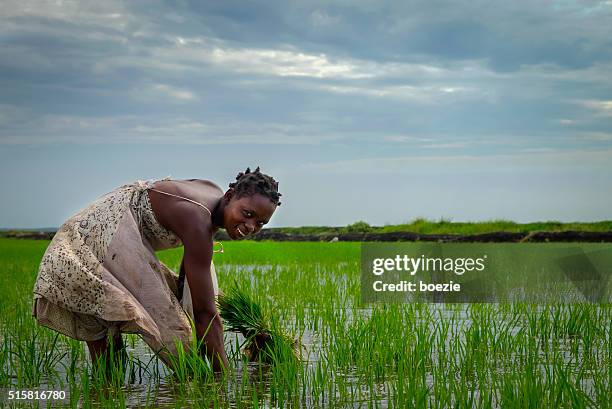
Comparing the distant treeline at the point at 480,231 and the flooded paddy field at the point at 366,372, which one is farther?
the distant treeline at the point at 480,231

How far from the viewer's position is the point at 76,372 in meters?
4.15

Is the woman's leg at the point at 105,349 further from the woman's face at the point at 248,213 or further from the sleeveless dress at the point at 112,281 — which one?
the woman's face at the point at 248,213

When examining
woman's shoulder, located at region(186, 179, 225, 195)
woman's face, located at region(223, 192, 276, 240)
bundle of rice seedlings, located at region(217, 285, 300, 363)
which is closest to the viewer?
woman's face, located at region(223, 192, 276, 240)

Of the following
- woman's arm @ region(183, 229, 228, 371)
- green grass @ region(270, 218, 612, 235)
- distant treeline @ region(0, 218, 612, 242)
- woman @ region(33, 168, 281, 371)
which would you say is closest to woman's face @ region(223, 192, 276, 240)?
woman @ region(33, 168, 281, 371)

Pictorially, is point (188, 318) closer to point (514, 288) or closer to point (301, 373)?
point (301, 373)

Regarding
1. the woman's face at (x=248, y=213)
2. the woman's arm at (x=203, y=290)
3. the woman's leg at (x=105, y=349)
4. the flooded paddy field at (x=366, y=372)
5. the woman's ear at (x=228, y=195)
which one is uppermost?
the woman's ear at (x=228, y=195)

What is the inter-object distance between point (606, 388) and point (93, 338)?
8.10 feet

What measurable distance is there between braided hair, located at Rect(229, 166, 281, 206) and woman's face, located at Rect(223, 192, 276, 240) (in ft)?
0.07

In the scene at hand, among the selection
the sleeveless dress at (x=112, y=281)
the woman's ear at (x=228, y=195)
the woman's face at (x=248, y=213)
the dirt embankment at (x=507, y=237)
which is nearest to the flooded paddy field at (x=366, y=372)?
the sleeveless dress at (x=112, y=281)

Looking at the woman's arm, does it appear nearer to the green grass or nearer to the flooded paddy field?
the flooded paddy field

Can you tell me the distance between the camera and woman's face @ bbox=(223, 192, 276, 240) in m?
3.50

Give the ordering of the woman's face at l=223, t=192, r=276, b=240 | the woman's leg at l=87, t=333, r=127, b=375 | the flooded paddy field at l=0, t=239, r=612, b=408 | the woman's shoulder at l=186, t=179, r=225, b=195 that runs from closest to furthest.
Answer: the flooded paddy field at l=0, t=239, r=612, b=408, the woman's face at l=223, t=192, r=276, b=240, the woman's leg at l=87, t=333, r=127, b=375, the woman's shoulder at l=186, t=179, r=225, b=195

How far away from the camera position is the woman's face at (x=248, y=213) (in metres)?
3.50

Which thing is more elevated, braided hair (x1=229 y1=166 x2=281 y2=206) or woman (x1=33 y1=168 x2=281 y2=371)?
braided hair (x1=229 y1=166 x2=281 y2=206)
